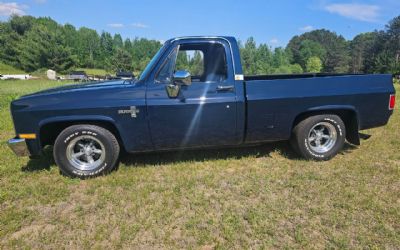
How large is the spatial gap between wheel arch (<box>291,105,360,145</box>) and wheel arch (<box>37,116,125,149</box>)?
9.43ft

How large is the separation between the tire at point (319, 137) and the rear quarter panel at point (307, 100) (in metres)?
0.19

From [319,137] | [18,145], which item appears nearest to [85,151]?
[18,145]

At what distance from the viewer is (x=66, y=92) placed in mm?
4051

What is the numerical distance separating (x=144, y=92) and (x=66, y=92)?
1.12 meters

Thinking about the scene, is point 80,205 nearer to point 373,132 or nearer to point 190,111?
point 190,111

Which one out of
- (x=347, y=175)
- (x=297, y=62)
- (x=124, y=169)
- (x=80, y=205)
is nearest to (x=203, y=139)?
(x=124, y=169)

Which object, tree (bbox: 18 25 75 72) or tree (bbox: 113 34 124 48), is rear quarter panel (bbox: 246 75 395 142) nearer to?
tree (bbox: 18 25 75 72)

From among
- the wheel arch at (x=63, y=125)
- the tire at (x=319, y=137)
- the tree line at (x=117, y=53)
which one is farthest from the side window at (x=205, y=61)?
the tree line at (x=117, y=53)

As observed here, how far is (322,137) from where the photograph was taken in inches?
192

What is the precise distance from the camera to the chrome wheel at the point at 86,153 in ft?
13.7

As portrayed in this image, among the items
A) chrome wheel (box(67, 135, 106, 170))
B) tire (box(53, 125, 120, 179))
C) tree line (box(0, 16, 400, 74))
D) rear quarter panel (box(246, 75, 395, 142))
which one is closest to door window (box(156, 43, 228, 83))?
rear quarter panel (box(246, 75, 395, 142))

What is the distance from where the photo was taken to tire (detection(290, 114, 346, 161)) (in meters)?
4.63

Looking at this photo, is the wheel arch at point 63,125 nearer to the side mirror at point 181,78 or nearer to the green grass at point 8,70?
the side mirror at point 181,78

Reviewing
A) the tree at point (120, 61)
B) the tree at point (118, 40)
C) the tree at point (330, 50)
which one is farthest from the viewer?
the tree at point (118, 40)
